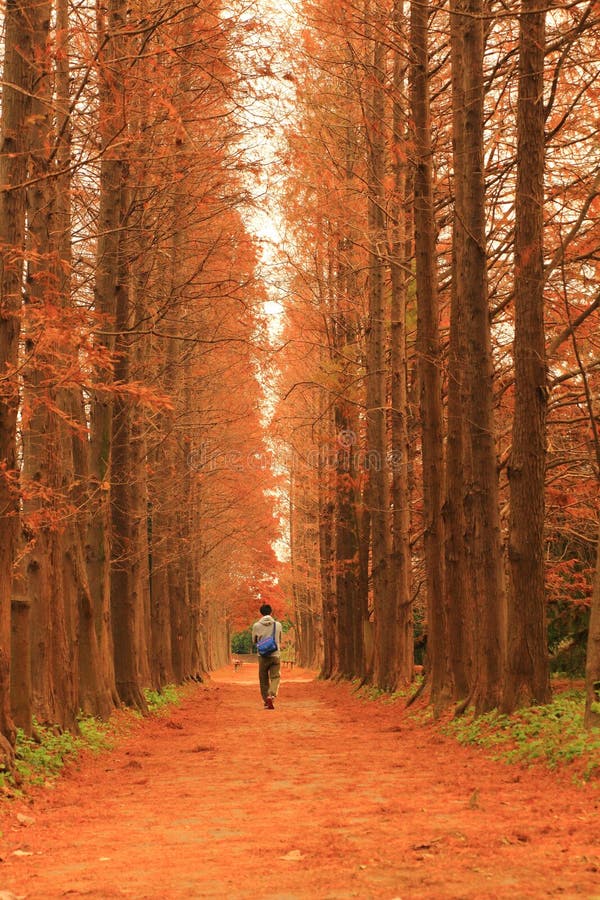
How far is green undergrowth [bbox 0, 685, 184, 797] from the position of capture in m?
8.60

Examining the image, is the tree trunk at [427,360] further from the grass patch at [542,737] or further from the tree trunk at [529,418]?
the tree trunk at [529,418]

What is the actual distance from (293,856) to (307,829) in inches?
33.8

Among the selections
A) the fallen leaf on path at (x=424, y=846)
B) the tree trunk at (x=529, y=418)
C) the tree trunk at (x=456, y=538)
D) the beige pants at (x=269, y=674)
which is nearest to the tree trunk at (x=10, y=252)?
the fallen leaf on path at (x=424, y=846)

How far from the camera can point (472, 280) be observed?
1288 cm

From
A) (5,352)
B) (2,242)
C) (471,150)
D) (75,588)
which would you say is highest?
(471,150)

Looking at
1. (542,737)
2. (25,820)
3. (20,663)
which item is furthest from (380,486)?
(25,820)

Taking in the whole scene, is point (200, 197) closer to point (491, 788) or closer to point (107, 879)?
point (491, 788)

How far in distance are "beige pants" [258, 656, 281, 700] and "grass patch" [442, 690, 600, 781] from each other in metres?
7.26

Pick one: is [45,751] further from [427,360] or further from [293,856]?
[427,360]

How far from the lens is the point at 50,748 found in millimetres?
10336

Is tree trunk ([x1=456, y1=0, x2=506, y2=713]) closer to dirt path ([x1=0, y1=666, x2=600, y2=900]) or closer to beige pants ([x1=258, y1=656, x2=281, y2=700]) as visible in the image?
dirt path ([x1=0, y1=666, x2=600, y2=900])

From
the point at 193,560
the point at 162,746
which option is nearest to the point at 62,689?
the point at 162,746

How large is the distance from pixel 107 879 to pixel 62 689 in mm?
7089

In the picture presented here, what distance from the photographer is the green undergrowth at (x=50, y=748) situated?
8.60 m
